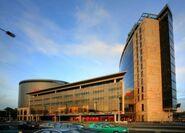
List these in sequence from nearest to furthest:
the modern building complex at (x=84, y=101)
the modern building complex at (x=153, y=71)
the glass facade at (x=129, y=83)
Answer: the modern building complex at (x=153, y=71) < the modern building complex at (x=84, y=101) < the glass facade at (x=129, y=83)

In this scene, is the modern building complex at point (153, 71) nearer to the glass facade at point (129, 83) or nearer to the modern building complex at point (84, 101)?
the glass facade at point (129, 83)

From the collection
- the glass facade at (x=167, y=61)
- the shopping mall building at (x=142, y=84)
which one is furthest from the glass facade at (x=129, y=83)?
the glass facade at (x=167, y=61)

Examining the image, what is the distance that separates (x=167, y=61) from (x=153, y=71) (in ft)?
25.6

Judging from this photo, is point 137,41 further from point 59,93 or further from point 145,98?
point 59,93

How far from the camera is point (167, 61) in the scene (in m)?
120

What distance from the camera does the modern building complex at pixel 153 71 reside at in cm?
11612

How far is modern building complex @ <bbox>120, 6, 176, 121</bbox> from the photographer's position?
116m

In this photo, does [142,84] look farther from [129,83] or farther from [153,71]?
[129,83]

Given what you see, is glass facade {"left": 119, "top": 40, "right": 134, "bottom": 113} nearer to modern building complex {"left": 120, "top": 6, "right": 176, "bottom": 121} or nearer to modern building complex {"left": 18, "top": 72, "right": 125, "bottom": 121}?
modern building complex {"left": 120, "top": 6, "right": 176, "bottom": 121}

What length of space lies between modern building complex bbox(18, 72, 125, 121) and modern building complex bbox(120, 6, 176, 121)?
7.77 meters

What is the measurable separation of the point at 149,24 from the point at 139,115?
40.7 metres

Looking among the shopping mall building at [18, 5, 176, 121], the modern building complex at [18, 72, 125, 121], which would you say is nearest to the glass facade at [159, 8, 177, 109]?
the shopping mall building at [18, 5, 176, 121]

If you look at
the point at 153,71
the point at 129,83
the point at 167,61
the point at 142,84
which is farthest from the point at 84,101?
the point at 167,61

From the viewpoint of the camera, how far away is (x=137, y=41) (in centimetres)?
12925
